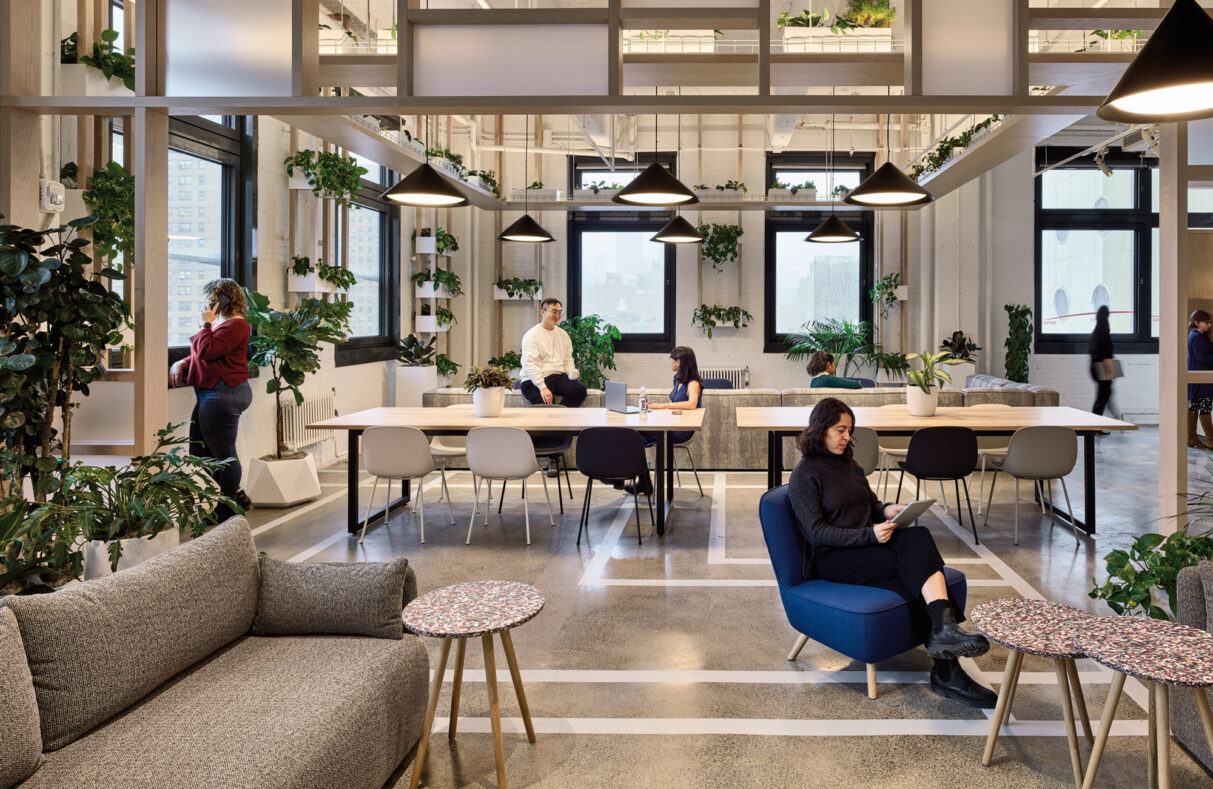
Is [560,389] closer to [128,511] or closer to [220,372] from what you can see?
[220,372]

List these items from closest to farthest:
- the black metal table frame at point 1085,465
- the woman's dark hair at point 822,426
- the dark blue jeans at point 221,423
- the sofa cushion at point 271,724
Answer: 1. the sofa cushion at point 271,724
2. the woman's dark hair at point 822,426
3. the black metal table frame at point 1085,465
4. the dark blue jeans at point 221,423

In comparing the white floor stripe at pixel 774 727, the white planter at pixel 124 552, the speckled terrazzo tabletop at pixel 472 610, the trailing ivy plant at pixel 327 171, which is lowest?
the white floor stripe at pixel 774 727

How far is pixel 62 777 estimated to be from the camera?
2.04 metres

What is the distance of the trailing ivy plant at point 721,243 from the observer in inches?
488

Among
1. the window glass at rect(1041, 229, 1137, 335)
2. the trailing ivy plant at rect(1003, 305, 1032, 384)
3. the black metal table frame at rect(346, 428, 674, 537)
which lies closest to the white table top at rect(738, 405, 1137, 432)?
the black metal table frame at rect(346, 428, 674, 537)

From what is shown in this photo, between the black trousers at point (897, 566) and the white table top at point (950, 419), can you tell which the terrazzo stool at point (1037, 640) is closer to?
the black trousers at point (897, 566)

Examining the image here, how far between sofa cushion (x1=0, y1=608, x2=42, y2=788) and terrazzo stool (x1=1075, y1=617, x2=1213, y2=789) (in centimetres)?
262

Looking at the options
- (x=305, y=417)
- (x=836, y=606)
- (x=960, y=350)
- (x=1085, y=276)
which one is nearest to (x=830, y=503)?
(x=836, y=606)

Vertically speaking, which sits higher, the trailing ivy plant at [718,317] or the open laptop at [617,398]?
the trailing ivy plant at [718,317]

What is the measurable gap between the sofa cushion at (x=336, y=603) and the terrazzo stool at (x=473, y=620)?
118mm

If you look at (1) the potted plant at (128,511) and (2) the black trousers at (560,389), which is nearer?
(1) the potted plant at (128,511)

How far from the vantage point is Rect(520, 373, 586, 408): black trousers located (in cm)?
827

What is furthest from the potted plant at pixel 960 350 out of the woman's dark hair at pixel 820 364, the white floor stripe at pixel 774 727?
the white floor stripe at pixel 774 727

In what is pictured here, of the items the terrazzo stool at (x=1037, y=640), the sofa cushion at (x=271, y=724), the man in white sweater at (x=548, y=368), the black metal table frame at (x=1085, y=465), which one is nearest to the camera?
the sofa cushion at (x=271, y=724)
